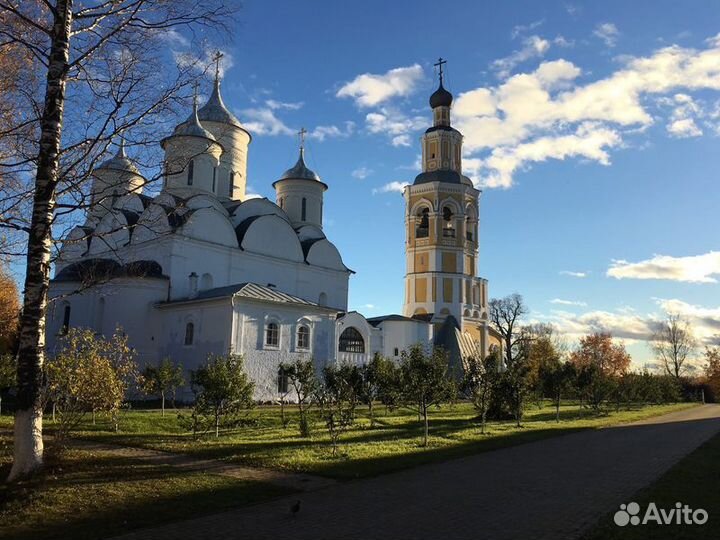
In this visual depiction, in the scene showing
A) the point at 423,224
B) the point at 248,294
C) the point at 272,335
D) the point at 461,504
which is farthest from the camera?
the point at 423,224

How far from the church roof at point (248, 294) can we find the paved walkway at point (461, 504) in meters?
15.3

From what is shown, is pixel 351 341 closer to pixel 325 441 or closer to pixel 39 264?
pixel 325 441

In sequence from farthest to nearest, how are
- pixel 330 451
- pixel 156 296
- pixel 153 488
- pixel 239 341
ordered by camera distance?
pixel 156 296 < pixel 239 341 < pixel 330 451 < pixel 153 488

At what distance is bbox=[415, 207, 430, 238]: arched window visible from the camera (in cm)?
4806

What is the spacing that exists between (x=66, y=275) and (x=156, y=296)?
15.5ft

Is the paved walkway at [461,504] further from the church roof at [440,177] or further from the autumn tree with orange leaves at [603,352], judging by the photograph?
the autumn tree with orange leaves at [603,352]

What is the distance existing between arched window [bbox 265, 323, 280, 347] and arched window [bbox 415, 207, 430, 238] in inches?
906

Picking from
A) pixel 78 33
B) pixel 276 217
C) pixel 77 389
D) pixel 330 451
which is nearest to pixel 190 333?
pixel 276 217

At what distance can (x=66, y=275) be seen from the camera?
28562mm

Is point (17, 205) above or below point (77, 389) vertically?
above

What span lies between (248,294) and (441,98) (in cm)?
3096

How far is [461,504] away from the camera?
8359mm

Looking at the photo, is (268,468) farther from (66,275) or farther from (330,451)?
(66,275)

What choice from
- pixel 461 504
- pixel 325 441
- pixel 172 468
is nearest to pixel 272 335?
pixel 325 441
